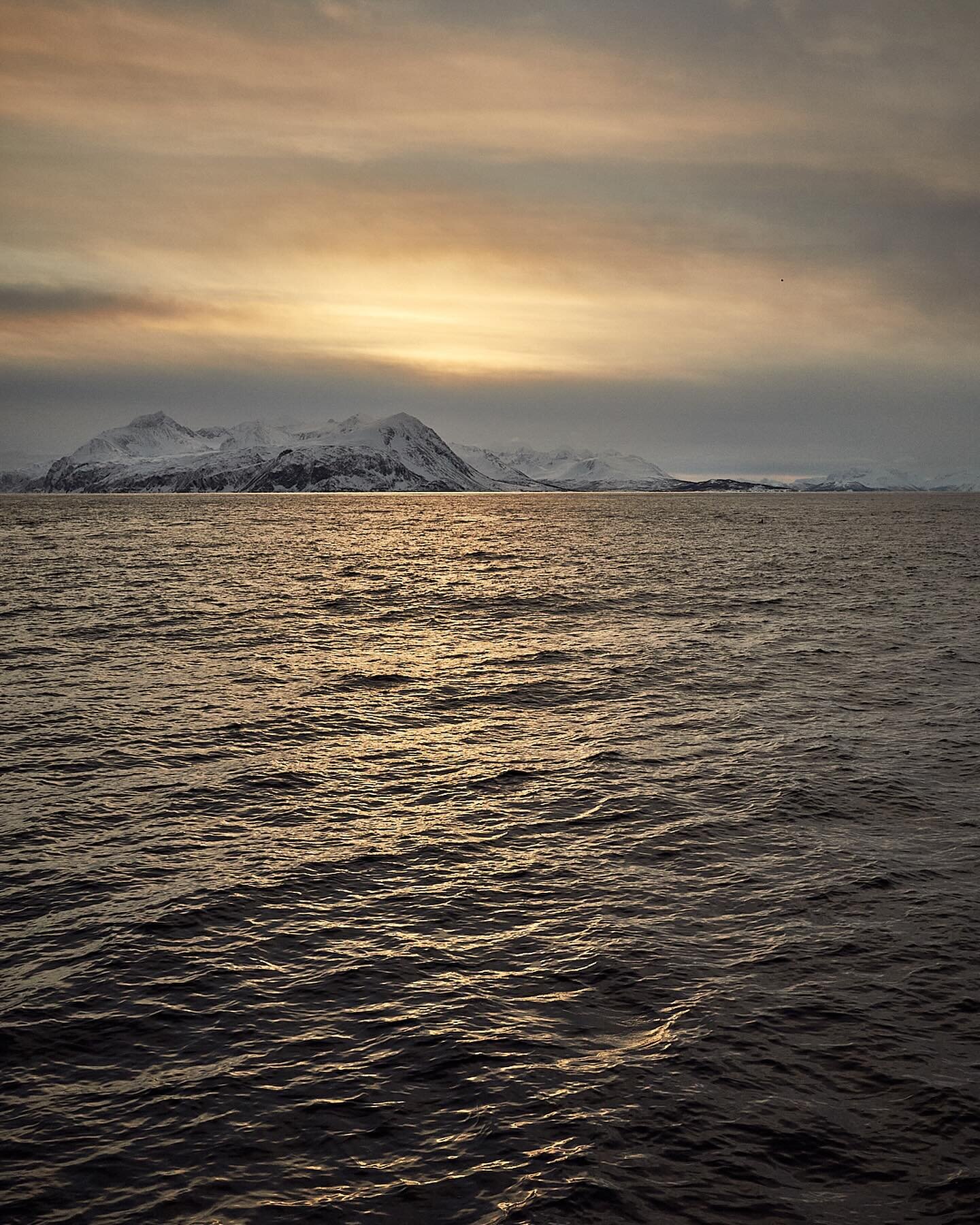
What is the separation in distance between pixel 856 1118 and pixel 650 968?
3939 mm

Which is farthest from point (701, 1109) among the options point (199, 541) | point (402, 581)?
point (199, 541)

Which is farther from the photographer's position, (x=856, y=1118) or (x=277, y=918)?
(x=277, y=918)

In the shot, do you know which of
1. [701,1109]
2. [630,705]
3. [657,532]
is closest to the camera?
[701,1109]

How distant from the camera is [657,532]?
171 m

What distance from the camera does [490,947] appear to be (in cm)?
1530

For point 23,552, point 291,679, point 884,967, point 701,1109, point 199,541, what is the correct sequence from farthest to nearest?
point 199,541
point 23,552
point 291,679
point 884,967
point 701,1109

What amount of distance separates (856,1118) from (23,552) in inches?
4528

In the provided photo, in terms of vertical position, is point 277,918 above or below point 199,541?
below

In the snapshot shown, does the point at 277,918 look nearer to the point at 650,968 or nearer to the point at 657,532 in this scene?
the point at 650,968

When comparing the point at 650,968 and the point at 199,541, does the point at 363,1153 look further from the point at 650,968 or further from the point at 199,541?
the point at 199,541

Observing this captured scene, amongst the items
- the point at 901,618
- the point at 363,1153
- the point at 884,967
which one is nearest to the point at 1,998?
the point at 363,1153

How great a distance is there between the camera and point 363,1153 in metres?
10.5

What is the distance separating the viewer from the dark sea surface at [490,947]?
406 inches

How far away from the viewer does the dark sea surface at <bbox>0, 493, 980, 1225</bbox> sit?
33.9 ft
